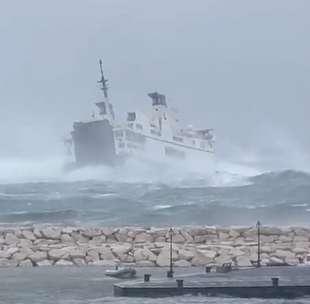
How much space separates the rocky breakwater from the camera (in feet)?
108

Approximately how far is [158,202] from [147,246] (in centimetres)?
3676

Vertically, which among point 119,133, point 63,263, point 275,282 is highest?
point 119,133

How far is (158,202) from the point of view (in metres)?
71.9

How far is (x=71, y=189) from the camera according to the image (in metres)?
90.8

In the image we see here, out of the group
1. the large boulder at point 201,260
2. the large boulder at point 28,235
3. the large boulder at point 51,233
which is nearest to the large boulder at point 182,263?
the large boulder at point 201,260

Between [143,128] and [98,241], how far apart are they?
232 ft

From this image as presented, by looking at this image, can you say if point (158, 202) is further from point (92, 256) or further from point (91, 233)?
point (92, 256)

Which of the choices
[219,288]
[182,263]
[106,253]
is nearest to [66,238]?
[106,253]

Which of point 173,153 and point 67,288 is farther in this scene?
point 173,153

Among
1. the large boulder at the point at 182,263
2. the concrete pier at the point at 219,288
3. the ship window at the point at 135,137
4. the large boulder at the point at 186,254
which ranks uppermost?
the ship window at the point at 135,137

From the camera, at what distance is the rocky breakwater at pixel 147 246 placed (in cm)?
3278

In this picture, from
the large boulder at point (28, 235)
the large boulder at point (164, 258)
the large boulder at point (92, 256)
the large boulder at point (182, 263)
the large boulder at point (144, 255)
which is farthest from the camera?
the large boulder at point (28, 235)

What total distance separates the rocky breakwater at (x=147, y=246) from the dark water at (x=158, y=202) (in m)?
14.1

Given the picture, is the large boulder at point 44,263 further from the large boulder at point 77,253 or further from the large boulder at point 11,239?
the large boulder at point 11,239
